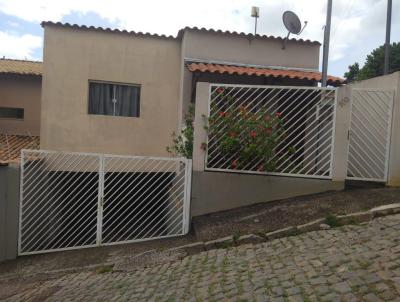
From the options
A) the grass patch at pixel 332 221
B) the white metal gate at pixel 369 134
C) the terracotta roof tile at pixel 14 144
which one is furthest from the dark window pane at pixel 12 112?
the grass patch at pixel 332 221

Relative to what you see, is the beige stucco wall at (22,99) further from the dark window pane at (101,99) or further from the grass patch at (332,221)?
the grass patch at (332,221)

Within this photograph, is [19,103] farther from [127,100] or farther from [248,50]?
[248,50]

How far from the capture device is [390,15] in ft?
33.4

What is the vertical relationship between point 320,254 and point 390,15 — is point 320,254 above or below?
below

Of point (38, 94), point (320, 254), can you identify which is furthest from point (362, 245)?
point (38, 94)

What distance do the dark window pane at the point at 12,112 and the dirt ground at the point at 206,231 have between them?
7.78m

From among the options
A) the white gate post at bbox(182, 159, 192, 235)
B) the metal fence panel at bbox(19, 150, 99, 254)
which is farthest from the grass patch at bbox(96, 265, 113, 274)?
the metal fence panel at bbox(19, 150, 99, 254)

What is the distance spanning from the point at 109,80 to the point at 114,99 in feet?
1.59

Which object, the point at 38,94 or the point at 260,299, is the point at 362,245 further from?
the point at 38,94

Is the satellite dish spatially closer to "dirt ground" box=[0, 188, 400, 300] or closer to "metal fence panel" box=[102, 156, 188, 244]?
"metal fence panel" box=[102, 156, 188, 244]

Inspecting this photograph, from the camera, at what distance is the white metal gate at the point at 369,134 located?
6469 mm

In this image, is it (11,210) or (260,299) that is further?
(11,210)

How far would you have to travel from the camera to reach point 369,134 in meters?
6.72

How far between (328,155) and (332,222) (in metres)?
1.76
